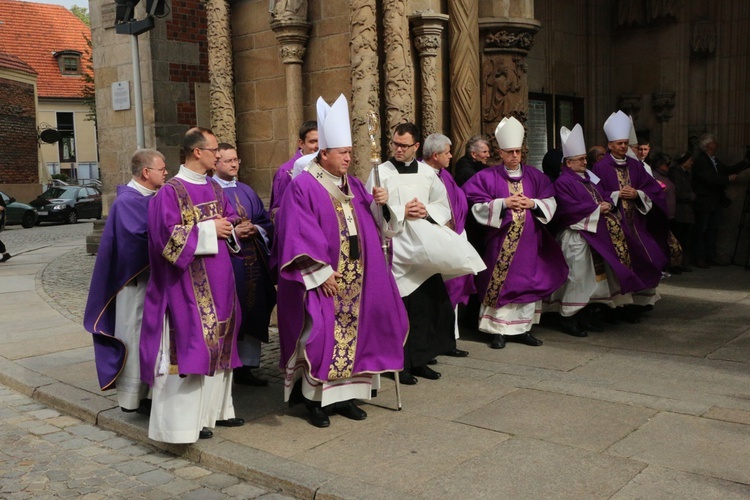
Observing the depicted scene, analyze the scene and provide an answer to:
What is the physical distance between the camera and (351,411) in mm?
5406

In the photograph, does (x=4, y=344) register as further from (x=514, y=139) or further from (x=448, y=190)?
(x=514, y=139)

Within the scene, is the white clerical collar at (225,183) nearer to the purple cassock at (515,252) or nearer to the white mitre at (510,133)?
the purple cassock at (515,252)

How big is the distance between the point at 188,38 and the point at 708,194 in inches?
329

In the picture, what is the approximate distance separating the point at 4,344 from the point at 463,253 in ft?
16.4

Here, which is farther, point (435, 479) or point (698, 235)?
point (698, 235)

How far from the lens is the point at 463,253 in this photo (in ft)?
20.3

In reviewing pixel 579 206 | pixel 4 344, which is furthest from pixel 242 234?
pixel 4 344

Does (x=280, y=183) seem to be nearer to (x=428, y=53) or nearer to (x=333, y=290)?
(x=333, y=290)

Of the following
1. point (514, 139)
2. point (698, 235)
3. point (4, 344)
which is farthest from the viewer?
point (698, 235)

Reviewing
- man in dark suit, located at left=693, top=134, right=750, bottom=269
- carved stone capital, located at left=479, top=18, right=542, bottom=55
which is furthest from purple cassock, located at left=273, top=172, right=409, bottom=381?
man in dark suit, located at left=693, top=134, right=750, bottom=269

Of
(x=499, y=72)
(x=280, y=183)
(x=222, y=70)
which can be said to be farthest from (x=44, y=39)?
(x=280, y=183)

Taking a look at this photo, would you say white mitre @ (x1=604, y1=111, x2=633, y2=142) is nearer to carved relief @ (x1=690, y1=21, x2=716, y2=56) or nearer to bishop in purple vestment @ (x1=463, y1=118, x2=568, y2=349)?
bishop in purple vestment @ (x1=463, y1=118, x2=568, y2=349)

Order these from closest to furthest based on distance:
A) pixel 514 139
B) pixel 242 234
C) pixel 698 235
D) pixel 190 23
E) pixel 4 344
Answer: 1. pixel 242 234
2. pixel 514 139
3. pixel 4 344
4. pixel 698 235
5. pixel 190 23

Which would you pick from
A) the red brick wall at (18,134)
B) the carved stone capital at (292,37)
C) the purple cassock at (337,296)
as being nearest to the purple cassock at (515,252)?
the purple cassock at (337,296)
